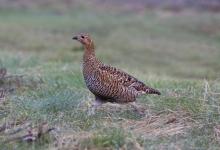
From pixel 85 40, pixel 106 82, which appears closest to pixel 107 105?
pixel 106 82

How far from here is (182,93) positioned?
8.43m

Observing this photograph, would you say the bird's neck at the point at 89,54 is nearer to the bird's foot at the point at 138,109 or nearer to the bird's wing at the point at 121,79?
the bird's wing at the point at 121,79

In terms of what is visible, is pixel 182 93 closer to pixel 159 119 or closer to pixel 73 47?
pixel 159 119

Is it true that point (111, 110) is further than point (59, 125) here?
Yes

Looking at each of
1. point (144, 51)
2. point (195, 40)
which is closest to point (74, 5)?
point (195, 40)

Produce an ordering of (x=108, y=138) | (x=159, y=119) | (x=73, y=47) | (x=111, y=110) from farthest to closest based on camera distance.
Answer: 1. (x=73, y=47)
2. (x=111, y=110)
3. (x=159, y=119)
4. (x=108, y=138)

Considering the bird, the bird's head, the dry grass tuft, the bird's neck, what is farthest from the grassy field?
the bird's head

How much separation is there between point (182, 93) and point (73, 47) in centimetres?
969

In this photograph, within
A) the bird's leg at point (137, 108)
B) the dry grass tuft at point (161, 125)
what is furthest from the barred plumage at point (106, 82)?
the dry grass tuft at point (161, 125)

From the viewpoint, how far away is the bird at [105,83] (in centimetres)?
758

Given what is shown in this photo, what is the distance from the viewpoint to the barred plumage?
7578 mm

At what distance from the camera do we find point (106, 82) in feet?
25.0

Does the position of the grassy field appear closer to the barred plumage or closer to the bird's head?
the barred plumage

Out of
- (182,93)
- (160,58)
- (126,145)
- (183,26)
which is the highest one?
(183,26)
